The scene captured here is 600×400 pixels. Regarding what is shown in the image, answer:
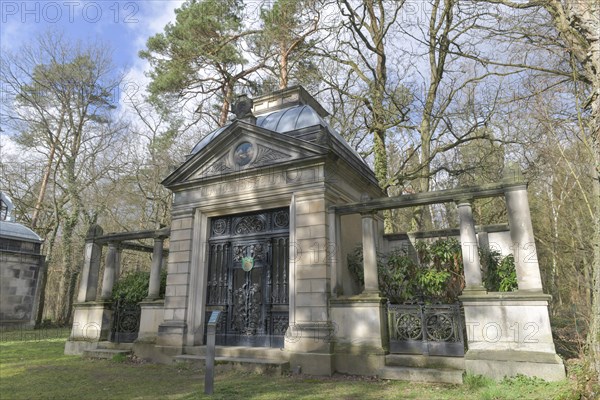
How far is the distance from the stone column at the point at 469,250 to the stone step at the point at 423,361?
4.21 feet

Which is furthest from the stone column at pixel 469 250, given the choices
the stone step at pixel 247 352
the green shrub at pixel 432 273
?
the stone step at pixel 247 352

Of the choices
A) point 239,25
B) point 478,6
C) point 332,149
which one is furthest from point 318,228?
point 239,25

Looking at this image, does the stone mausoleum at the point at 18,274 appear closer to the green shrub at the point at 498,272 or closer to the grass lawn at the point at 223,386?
the grass lawn at the point at 223,386

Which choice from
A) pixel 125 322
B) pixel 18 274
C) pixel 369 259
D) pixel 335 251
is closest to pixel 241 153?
pixel 335 251

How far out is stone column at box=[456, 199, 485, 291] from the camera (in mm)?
6941

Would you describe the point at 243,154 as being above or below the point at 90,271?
above

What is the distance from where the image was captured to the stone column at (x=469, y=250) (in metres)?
6.94

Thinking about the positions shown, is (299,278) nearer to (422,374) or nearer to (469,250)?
(422,374)

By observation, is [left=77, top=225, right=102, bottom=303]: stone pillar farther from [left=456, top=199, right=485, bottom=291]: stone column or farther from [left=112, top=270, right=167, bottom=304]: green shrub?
[left=456, top=199, right=485, bottom=291]: stone column

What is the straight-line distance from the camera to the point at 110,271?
10.8 m

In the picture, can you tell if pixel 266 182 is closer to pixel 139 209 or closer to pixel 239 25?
pixel 239 25

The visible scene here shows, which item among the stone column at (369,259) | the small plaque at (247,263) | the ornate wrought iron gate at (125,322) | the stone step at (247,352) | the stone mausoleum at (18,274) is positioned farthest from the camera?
the stone mausoleum at (18,274)

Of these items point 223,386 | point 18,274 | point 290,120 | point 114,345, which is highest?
point 290,120

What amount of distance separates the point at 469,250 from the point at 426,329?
1.66 meters
